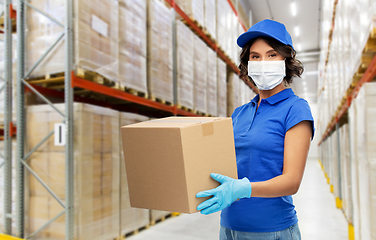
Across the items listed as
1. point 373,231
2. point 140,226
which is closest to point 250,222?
point 373,231

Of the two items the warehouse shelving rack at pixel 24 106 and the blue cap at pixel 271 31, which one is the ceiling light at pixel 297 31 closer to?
the warehouse shelving rack at pixel 24 106

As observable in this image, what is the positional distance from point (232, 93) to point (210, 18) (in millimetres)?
2866

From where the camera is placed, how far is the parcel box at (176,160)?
1.25m

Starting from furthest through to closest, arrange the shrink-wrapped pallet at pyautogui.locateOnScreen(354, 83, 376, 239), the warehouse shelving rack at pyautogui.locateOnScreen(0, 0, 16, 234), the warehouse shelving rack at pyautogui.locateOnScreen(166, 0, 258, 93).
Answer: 1. the warehouse shelving rack at pyautogui.locateOnScreen(166, 0, 258, 93)
2. the warehouse shelving rack at pyautogui.locateOnScreen(0, 0, 16, 234)
3. the shrink-wrapped pallet at pyautogui.locateOnScreen(354, 83, 376, 239)

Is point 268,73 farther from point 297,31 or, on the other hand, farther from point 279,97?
point 297,31

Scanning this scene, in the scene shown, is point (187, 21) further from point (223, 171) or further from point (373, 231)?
point (223, 171)

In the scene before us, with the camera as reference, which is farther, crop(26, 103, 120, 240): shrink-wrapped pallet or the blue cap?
crop(26, 103, 120, 240): shrink-wrapped pallet

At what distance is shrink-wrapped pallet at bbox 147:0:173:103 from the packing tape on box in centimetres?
389

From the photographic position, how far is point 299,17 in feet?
47.1

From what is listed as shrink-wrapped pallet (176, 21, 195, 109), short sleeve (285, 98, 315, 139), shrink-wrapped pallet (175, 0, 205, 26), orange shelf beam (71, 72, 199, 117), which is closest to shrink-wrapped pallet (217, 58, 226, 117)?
shrink-wrapped pallet (175, 0, 205, 26)

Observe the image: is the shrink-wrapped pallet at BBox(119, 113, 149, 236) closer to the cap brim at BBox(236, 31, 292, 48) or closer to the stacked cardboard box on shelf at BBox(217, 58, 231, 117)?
the cap brim at BBox(236, 31, 292, 48)

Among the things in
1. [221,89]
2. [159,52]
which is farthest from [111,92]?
[221,89]

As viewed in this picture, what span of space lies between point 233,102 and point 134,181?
8.16 m

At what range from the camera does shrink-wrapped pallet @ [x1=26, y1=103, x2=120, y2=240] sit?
367 centimetres
